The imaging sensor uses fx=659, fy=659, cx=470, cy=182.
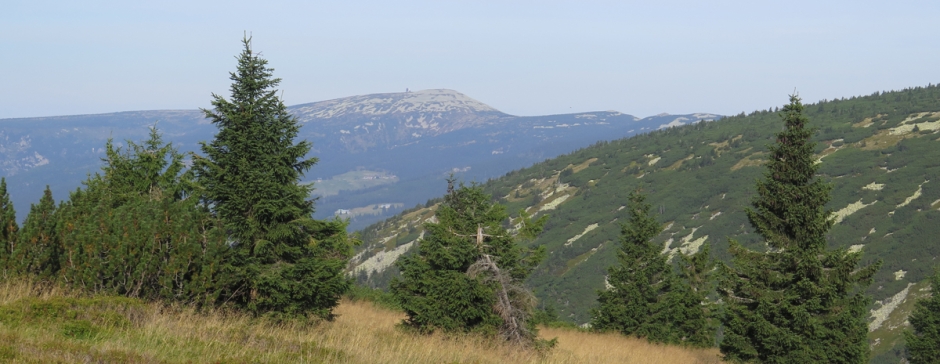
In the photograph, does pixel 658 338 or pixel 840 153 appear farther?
pixel 840 153

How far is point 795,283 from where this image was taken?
22219 mm

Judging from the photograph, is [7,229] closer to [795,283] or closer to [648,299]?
[795,283]

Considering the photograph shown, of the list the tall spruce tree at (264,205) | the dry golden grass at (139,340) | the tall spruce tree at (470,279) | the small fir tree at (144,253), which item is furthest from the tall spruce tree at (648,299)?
the small fir tree at (144,253)

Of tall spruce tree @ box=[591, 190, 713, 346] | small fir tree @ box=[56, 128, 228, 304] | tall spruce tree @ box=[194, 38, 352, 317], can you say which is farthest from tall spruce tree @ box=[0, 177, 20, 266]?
tall spruce tree @ box=[591, 190, 713, 346]

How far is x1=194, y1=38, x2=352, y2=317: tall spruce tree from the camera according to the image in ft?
48.9

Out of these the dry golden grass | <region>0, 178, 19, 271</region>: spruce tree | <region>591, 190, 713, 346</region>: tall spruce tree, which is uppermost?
<region>0, 178, 19, 271</region>: spruce tree

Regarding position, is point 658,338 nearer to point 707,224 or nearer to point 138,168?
point 138,168

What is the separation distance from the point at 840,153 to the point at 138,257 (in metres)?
217

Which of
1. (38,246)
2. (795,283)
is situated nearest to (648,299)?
(795,283)

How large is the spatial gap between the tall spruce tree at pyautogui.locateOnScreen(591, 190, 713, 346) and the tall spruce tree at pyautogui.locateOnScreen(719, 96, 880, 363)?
10667 millimetres

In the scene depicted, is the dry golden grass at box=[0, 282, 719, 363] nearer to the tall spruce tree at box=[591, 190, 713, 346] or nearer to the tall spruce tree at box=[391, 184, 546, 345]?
the tall spruce tree at box=[391, 184, 546, 345]

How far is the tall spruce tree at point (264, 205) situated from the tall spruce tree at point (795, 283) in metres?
14.6

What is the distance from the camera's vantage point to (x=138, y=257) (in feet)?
44.5

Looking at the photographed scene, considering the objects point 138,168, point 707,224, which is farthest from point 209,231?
point 707,224
